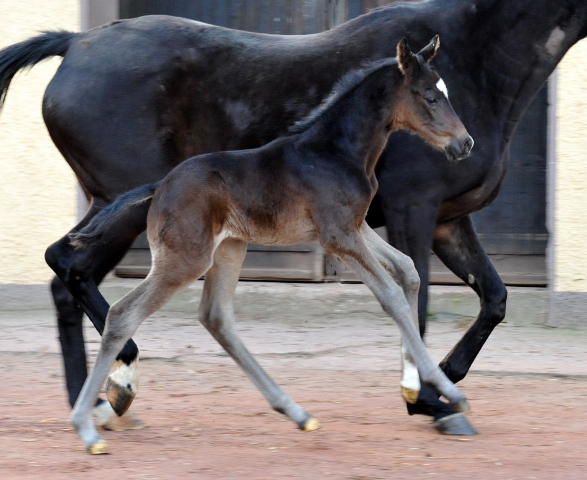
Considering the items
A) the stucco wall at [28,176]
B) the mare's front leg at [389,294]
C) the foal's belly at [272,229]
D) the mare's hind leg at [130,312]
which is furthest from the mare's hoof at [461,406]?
the stucco wall at [28,176]

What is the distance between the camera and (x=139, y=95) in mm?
4676

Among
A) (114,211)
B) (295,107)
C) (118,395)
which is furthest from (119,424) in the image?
(295,107)

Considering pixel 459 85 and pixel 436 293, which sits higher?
pixel 459 85

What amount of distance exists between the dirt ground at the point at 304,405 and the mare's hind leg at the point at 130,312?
0.13 metres

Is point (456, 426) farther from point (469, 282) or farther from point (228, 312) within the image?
point (228, 312)

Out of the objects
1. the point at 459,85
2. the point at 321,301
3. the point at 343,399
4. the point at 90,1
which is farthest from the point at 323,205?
the point at 90,1

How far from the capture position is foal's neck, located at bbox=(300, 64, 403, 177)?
404 centimetres

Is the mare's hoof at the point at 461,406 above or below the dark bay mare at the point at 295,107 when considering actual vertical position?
below

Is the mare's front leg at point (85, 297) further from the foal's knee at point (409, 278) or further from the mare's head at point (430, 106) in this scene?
the mare's head at point (430, 106)

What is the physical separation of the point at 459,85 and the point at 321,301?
333 cm

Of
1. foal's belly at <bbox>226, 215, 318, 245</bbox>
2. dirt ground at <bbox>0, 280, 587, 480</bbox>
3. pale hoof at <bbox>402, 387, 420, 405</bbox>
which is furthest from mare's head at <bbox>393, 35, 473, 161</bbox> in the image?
dirt ground at <bbox>0, 280, 587, 480</bbox>

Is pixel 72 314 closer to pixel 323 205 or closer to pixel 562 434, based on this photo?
pixel 323 205

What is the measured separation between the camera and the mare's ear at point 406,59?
396 centimetres

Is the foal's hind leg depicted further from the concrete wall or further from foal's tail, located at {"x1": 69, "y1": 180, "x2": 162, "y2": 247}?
the concrete wall
